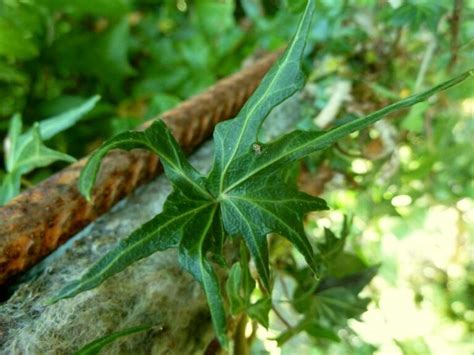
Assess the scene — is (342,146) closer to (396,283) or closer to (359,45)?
(359,45)

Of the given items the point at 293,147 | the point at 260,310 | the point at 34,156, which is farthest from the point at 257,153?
the point at 34,156

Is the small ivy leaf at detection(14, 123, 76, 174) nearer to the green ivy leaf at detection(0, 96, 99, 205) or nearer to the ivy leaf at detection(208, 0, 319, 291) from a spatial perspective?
the green ivy leaf at detection(0, 96, 99, 205)

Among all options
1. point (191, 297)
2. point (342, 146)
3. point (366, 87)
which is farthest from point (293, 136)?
point (366, 87)

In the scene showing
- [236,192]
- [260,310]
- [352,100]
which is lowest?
[352,100]

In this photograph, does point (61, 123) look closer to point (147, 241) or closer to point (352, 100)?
point (147, 241)

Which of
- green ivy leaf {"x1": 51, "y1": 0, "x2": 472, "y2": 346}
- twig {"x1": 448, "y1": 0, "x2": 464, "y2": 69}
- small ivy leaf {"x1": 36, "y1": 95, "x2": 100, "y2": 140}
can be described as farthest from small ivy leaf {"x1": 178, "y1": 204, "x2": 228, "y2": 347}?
twig {"x1": 448, "y1": 0, "x2": 464, "y2": 69}

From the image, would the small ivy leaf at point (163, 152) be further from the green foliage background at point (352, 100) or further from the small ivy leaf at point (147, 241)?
the green foliage background at point (352, 100)
